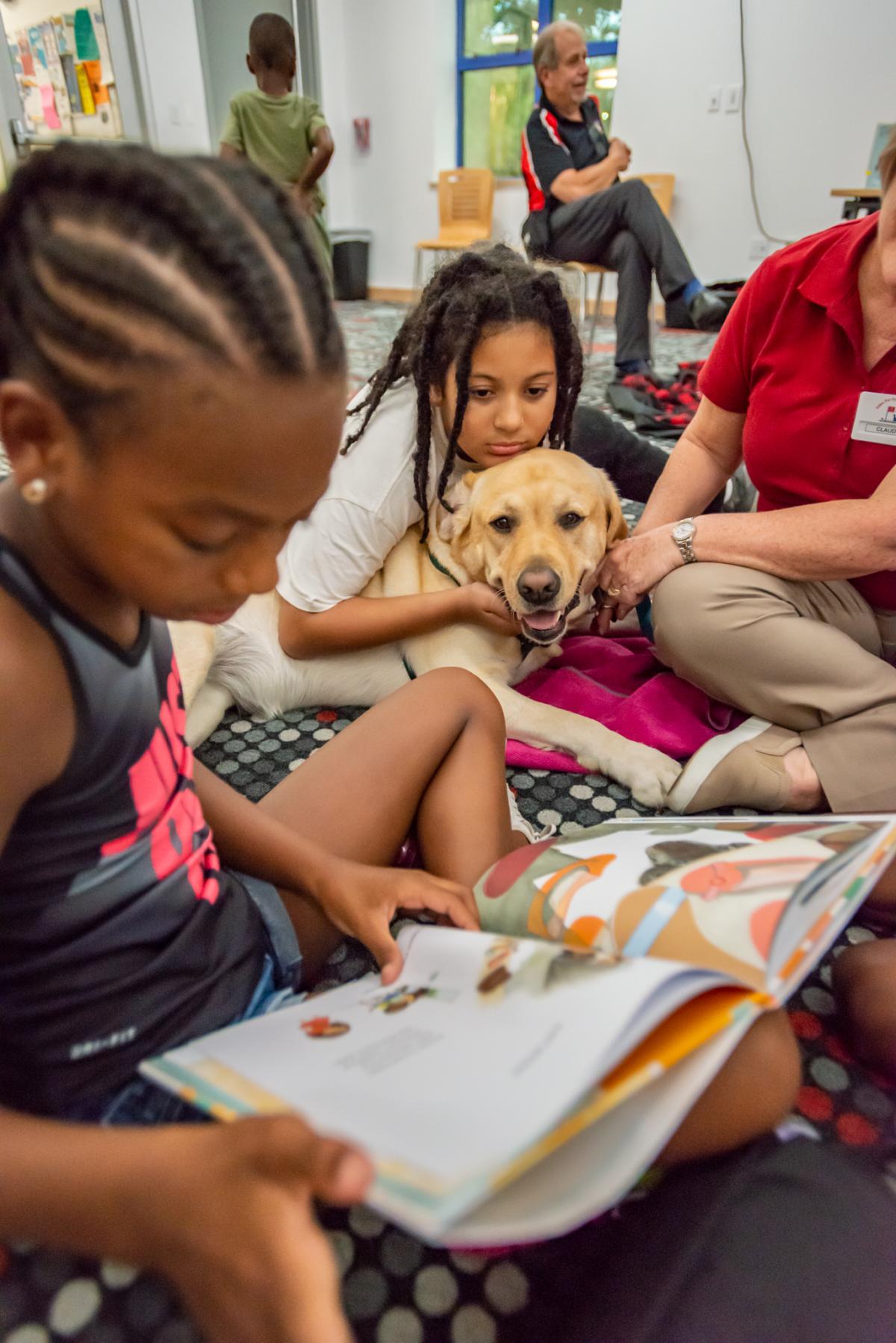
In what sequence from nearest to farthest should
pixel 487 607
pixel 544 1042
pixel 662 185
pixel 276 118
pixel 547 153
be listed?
1. pixel 544 1042
2. pixel 487 607
3. pixel 547 153
4. pixel 276 118
5. pixel 662 185

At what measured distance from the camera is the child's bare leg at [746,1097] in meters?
0.61

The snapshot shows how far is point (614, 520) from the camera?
1577 mm

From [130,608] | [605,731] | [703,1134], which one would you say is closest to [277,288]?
[130,608]

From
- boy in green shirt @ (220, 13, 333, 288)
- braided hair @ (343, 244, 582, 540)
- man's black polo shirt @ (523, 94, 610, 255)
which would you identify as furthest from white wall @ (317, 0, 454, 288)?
braided hair @ (343, 244, 582, 540)

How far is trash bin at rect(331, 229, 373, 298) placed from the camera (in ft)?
24.1

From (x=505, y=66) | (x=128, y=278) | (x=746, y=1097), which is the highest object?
(x=505, y=66)

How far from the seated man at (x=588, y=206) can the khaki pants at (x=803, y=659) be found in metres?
2.83

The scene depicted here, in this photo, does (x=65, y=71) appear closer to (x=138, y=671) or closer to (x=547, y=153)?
(x=547, y=153)

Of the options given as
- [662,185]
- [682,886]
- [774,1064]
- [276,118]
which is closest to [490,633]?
Answer: [682,886]

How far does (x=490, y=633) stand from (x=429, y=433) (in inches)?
15.6

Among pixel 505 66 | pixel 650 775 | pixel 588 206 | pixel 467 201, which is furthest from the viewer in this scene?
pixel 505 66

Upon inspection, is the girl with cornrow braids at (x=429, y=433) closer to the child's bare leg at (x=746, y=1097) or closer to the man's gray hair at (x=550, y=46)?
the child's bare leg at (x=746, y=1097)

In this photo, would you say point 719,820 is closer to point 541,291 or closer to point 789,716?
→ point 789,716

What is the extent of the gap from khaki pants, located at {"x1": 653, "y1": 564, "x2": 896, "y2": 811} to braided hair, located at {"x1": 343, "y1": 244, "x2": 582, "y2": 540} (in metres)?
0.47
